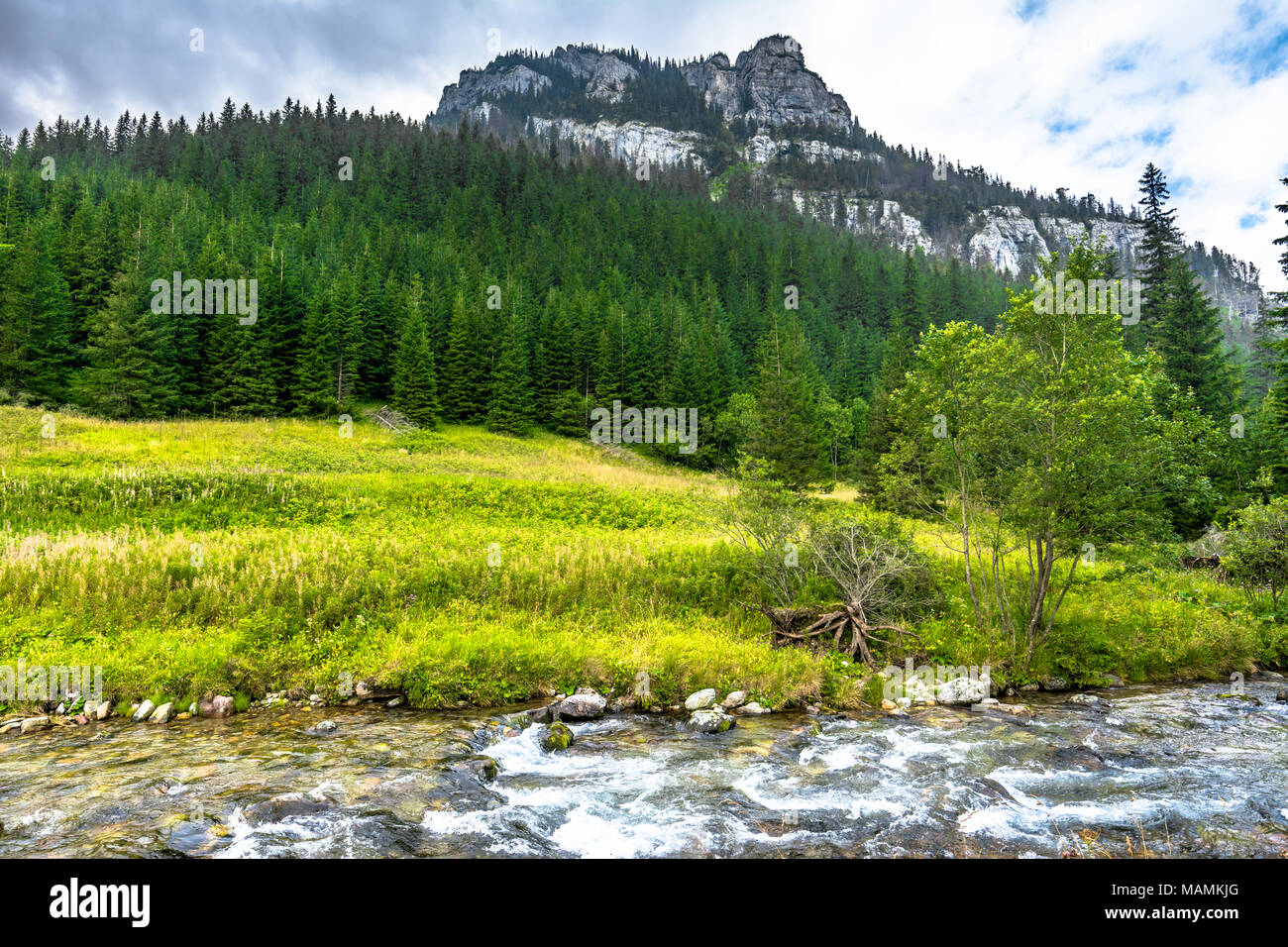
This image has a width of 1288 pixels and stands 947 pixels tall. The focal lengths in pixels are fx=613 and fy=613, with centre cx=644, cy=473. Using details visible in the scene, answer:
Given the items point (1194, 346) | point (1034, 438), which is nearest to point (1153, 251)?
point (1194, 346)

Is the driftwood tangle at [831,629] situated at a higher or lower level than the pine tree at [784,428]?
lower

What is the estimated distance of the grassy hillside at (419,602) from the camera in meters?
12.4

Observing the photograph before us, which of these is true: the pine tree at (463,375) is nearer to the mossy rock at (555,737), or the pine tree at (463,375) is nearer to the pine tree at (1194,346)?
the mossy rock at (555,737)

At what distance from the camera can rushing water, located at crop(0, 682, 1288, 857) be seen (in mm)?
6969

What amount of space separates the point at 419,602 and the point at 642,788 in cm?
844

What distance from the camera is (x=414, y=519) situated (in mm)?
23281

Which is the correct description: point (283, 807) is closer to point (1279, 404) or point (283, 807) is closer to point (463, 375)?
point (1279, 404)

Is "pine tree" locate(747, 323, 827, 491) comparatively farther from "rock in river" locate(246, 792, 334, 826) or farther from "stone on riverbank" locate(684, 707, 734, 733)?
"rock in river" locate(246, 792, 334, 826)

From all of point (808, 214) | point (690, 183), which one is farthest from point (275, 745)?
point (808, 214)

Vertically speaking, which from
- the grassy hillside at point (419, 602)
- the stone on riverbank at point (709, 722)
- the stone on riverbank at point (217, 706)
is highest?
the grassy hillside at point (419, 602)

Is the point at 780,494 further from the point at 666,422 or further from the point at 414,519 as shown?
the point at 666,422

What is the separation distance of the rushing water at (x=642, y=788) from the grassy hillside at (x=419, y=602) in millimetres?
1427

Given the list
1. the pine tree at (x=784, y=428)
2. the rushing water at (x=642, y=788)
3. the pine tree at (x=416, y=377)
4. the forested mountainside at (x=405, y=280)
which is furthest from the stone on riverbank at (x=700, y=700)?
the pine tree at (x=416, y=377)

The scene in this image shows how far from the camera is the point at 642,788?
8648 mm
